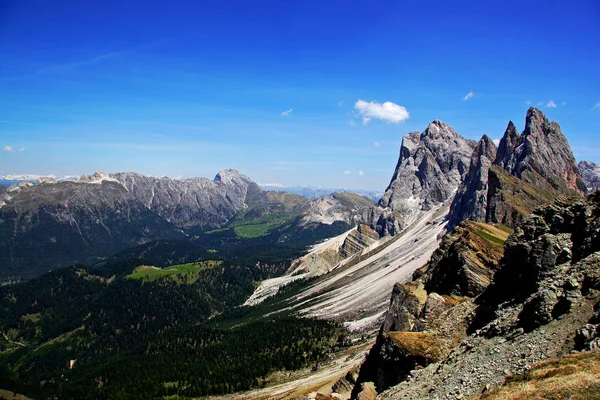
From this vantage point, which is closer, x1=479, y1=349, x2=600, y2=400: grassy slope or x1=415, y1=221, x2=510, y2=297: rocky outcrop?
x1=479, y1=349, x2=600, y2=400: grassy slope

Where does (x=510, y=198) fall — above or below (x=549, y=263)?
above

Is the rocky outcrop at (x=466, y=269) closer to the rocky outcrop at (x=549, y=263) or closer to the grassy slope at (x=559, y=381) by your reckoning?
the rocky outcrop at (x=549, y=263)

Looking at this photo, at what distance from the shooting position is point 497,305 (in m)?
40.0

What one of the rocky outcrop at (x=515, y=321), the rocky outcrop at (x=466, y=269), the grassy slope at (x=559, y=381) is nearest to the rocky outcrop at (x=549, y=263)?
the rocky outcrop at (x=515, y=321)

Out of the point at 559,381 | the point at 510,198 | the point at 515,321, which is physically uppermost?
the point at 510,198

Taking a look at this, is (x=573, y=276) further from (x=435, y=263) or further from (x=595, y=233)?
(x=435, y=263)

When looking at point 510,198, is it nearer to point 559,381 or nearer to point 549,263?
point 549,263

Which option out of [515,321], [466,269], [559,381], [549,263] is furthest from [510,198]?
[559,381]

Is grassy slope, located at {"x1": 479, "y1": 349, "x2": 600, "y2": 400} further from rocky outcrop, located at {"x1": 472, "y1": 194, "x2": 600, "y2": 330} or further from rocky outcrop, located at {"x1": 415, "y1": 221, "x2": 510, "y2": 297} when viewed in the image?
rocky outcrop, located at {"x1": 415, "y1": 221, "x2": 510, "y2": 297}

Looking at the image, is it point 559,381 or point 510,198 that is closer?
point 559,381

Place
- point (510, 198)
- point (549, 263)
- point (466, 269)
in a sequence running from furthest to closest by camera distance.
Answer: point (510, 198)
point (466, 269)
point (549, 263)

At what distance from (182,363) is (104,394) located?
103 ft

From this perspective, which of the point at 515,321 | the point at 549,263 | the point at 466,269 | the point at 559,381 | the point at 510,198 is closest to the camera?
the point at 559,381

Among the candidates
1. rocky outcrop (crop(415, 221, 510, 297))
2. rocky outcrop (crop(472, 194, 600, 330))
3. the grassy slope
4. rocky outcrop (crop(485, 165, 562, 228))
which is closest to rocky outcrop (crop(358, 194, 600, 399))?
rocky outcrop (crop(472, 194, 600, 330))
